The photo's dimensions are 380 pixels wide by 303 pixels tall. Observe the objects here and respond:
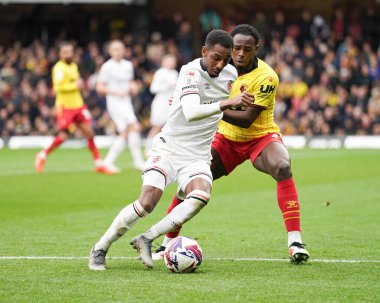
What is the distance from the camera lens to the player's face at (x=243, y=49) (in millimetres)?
9258

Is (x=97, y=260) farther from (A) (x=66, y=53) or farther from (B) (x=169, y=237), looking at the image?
(A) (x=66, y=53)

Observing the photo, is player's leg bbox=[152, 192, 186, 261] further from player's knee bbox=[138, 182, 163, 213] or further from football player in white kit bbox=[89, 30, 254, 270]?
player's knee bbox=[138, 182, 163, 213]

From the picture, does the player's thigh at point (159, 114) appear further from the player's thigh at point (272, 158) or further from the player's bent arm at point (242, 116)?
the player's bent arm at point (242, 116)

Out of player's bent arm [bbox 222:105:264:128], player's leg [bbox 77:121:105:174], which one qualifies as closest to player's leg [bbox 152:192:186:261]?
player's bent arm [bbox 222:105:264:128]

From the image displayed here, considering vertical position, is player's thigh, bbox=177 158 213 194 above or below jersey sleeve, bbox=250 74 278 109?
below

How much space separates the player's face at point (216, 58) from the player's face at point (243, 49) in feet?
2.57

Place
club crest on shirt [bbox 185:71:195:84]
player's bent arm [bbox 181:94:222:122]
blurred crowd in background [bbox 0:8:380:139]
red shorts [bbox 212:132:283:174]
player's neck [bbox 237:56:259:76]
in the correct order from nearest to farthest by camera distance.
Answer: player's bent arm [bbox 181:94:222:122] → club crest on shirt [bbox 185:71:195:84] → player's neck [bbox 237:56:259:76] → red shorts [bbox 212:132:283:174] → blurred crowd in background [bbox 0:8:380:139]

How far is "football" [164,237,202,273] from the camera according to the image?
27.4ft

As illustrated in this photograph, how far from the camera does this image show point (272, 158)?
943 cm

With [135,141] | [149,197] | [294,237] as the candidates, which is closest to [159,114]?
[135,141]

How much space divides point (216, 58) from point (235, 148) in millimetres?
1654

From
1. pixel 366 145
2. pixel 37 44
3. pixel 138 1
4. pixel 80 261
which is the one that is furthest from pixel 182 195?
pixel 37 44

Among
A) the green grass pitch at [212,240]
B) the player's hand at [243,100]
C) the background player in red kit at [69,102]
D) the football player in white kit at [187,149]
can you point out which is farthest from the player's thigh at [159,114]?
the player's hand at [243,100]

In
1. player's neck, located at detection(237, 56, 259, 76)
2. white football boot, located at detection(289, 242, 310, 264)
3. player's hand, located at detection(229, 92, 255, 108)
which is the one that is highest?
player's neck, located at detection(237, 56, 259, 76)
